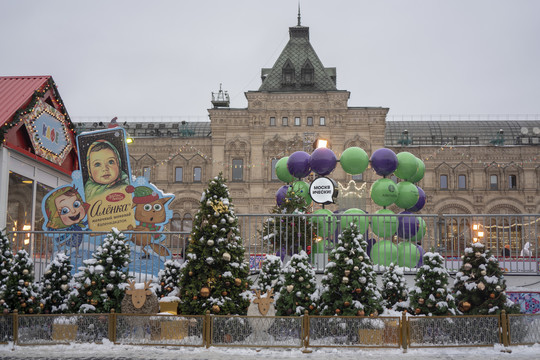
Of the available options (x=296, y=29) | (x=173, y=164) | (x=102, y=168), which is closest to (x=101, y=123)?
(x=173, y=164)

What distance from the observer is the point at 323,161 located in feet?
54.9

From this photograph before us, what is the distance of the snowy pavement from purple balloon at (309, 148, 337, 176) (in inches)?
300

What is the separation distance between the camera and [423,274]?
1102 centimetres

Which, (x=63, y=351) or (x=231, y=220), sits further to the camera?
(x=231, y=220)

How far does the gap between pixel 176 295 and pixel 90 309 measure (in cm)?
173

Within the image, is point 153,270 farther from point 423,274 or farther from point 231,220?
point 423,274

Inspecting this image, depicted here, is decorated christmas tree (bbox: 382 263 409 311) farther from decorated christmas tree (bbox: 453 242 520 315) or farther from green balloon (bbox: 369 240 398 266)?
green balloon (bbox: 369 240 398 266)

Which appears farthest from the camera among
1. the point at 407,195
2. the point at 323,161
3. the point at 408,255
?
the point at 323,161

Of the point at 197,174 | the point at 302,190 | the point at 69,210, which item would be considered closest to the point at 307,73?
the point at 197,174

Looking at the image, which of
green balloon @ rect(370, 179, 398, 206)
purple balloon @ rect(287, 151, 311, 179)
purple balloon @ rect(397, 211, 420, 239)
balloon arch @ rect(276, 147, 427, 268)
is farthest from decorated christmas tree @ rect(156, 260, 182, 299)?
green balloon @ rect(370, 179, 398, 206)

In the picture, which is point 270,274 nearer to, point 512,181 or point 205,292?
point 205,292

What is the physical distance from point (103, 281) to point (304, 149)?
3131cm

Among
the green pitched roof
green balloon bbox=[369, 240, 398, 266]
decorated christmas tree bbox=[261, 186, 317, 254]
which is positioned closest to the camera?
decorated christmas tree bbox=[261, 186, 317, 254]

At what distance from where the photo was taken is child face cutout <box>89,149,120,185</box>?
1644cm
